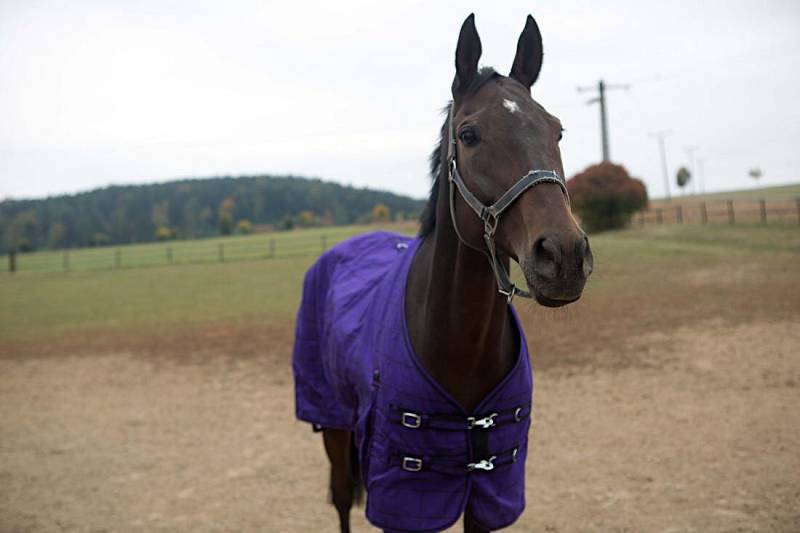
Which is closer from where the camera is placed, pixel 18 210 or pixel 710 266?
pixel 710 266

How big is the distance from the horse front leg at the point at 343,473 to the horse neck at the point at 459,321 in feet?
5.32

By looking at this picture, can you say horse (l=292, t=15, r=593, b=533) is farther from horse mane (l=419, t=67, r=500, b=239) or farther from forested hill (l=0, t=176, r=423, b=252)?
forested hill (l=0, t=176, r=423, b=252)

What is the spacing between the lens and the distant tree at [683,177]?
82.8 m

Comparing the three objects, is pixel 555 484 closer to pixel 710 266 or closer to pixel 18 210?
pixel 710 266

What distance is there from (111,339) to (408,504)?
1096cm

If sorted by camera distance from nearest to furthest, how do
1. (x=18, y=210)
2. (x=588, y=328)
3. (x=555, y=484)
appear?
(x=555, y=484) < (x=588, y=328) < (x=18, y=210)

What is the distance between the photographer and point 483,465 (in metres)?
2.43

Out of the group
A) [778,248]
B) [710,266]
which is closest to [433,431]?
[710,266]

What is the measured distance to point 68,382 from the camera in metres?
8.76

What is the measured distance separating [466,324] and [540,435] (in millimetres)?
3668

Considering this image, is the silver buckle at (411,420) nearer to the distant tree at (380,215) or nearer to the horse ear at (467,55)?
the horse ear at (467,55)

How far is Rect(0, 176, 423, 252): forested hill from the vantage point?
69.4 m

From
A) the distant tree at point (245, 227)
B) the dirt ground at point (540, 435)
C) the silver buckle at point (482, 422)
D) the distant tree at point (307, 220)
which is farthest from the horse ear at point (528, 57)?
the distant tree at point (307, 220)

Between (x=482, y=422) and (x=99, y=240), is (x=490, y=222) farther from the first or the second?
(x=99, y=240)
